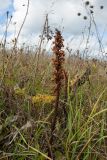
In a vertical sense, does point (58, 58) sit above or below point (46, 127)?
above

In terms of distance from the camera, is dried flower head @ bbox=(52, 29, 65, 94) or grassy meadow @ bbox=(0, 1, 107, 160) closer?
dried flower head @ bbox=(52, 29, 65, 94)

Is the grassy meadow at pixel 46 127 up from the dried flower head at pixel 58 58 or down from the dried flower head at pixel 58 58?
down

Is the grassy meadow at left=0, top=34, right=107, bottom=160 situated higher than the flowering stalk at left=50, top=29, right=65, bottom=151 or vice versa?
the flowering stalk at left=50, top=29, right=65, bottom=151

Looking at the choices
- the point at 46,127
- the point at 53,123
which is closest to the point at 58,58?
the point at 53,123

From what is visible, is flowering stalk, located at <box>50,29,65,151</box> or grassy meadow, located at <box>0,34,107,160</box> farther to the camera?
grassy meadow, located at <box>0,34,107,160</box>

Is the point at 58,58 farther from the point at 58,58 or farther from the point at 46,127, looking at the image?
the point at 46,127

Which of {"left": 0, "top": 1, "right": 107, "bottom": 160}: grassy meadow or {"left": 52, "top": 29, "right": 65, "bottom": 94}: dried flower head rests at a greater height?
{"left": 52, "top": 29, "right": 65, "bottom": 94}: dried flower head

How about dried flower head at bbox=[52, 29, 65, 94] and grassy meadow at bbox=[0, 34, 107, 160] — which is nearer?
dried flower head at bbox=[52, 29, 65, 94]

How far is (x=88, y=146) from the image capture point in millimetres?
1970

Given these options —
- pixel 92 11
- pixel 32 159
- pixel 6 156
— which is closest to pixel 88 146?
pixel 32 159

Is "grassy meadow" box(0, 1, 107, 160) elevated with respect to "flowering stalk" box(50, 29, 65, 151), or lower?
lower

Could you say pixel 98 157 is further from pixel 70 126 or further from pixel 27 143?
pixel 27 143

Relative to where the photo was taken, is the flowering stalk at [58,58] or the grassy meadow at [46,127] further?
the grassy meadow at [46,127]

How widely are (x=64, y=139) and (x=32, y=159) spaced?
0.27 meters
